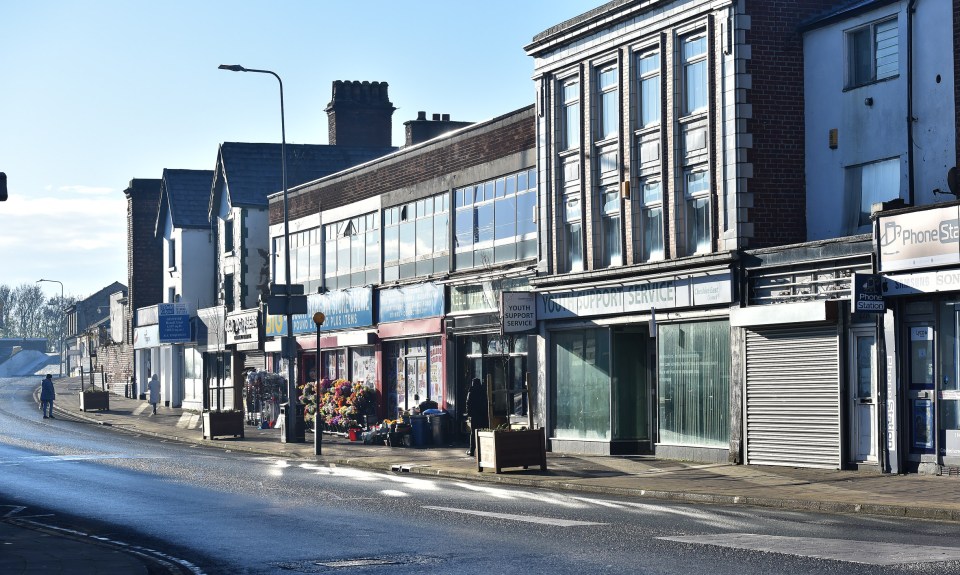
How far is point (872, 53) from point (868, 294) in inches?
201

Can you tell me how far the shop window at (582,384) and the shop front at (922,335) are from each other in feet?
28.3

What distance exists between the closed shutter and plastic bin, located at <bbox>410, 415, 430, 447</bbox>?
36.9ft

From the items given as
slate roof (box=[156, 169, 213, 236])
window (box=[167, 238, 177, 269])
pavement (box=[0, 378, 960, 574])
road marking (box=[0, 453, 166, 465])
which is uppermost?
slate roof (box=[156, 169, 213, 236])

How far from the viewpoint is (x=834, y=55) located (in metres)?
25.8

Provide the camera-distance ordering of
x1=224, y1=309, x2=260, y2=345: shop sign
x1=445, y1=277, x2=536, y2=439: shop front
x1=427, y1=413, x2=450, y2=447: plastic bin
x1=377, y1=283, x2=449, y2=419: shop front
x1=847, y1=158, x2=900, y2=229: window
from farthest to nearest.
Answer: x1=224, y1=309, x2=260, y2=345: shop sign < x1=377, y1=283, x2=449, y2=419: shop front < x1=427, y1=413, x2=450, y2=447: plastic bin < x1=445, y1=277, x2=536, y2=439: shop front < x1=847, y1=158, x2=900, y2=229: window

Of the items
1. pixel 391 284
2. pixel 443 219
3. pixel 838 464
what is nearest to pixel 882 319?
pixel 838 464

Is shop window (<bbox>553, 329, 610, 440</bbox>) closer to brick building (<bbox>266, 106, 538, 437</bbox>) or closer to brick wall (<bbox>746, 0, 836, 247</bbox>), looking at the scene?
brick building (<bbox>266, 106, 538, 437</bbox>)

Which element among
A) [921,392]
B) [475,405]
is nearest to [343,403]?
[475,405]

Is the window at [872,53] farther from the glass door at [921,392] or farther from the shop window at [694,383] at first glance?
the shop window at [694,383]

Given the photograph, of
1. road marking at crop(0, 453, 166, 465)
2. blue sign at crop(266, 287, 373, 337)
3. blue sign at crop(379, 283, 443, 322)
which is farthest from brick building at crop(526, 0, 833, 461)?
blue sign at crop(266, 287, 373, 337)

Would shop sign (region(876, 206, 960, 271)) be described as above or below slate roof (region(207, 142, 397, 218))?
below

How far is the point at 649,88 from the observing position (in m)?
29.0

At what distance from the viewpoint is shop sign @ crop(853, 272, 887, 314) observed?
22.2 meters

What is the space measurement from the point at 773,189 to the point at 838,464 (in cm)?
566
